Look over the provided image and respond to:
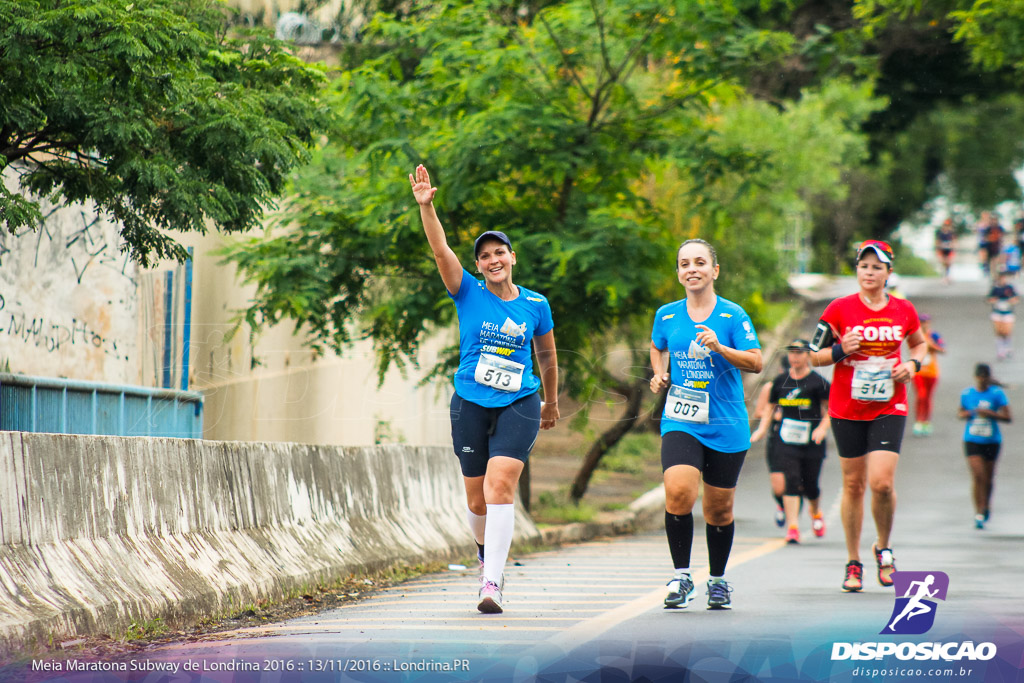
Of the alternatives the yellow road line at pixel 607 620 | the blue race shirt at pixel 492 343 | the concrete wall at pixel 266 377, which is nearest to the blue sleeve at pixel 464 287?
the blue race shirt at pixel 492 343

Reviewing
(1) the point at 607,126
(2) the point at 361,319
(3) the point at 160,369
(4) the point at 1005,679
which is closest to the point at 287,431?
(2) the point at 361,319

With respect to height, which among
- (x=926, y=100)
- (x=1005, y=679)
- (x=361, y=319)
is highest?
(x=926, y=100)

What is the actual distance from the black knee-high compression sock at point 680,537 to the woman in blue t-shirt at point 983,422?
8668mm

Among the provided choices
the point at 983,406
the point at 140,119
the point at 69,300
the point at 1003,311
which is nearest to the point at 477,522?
the point at 140,119

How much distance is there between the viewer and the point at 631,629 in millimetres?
6406

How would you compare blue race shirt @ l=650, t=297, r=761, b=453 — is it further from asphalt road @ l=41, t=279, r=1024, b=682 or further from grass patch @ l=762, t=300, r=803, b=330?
grass patch @ l=762, t=300, r=803, b=330

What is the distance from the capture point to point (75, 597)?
587 centimetres

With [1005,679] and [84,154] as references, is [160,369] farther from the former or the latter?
[1005,679]

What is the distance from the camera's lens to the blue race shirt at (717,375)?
279 inches

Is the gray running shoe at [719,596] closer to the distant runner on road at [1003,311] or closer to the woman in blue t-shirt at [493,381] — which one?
the woman in blue t-shirt at [493,381]

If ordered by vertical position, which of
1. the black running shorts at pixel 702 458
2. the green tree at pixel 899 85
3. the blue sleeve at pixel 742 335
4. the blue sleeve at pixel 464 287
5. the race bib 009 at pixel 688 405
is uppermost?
the green tree at pixel 899 85

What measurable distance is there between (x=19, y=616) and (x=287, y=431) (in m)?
10.2

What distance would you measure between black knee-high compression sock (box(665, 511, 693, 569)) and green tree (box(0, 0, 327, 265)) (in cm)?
322

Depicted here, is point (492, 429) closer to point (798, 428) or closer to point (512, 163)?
point (512, 163)
